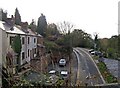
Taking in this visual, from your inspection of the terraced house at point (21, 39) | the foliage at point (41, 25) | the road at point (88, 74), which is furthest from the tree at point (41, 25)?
the road at point (88, 74)

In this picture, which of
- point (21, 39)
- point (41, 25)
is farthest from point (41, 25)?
point (21, 39)

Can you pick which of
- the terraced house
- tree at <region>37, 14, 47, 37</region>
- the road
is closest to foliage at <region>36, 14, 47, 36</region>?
tree at <region>37, 14, 47, 37</region>

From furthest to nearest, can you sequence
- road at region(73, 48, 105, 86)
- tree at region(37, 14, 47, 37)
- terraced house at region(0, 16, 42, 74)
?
1. tree at region(37, 14, 47, 37)
2. terraced house at region(0, 16, 42, 74)
3. road at region(73, 48, 105, 86)

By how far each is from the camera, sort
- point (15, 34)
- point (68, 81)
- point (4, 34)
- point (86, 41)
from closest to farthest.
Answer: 1. point (68, 81)
2. point (4, 34)
3. point (15, 34)
4. point (86, 41)

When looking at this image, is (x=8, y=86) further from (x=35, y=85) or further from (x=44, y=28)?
(x=44, y=28)

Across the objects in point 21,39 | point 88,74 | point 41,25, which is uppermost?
point 41,25

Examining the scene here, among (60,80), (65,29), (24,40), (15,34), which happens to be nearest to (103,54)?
(65,29)

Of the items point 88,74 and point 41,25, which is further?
point 41,25

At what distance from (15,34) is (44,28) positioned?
57.2 feet

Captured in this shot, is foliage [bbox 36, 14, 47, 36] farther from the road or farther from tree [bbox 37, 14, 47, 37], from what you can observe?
the road

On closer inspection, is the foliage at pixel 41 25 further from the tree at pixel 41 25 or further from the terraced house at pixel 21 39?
the terraced house at pixel 21 39

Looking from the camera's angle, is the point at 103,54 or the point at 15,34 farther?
the point at 103,54

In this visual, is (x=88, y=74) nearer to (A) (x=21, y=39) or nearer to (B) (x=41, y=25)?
(A) (x=21, y=39)

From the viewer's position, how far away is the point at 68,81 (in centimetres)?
310
